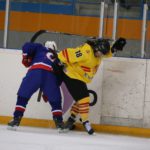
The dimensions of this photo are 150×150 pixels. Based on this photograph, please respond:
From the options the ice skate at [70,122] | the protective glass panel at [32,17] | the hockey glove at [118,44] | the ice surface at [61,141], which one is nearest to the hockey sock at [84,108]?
the ice surface at [61,141]

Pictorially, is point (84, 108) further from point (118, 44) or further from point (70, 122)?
point (118, 44)

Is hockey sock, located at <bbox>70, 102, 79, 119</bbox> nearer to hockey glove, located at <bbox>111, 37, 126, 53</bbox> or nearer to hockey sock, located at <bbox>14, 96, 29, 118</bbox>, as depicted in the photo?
hockey sock, located at <bbox>14, 96, 29, 118</bbox>

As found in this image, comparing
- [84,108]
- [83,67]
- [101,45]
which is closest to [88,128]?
[84,108]

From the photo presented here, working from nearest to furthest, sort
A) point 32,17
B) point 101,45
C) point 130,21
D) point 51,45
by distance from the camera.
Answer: point 101,45 < point 51,45 < point 130,21 < point 32,17

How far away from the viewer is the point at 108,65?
4.45 meters

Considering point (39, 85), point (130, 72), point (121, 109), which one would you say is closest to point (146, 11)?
point (130, 72)

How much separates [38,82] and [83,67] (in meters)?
0.38

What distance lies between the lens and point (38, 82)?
13.5 ft

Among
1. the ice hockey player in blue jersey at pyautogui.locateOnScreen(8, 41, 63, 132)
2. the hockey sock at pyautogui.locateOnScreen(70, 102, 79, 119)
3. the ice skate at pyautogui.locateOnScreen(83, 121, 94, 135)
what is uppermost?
the ice hockey player in blue jersey at pyautogui.locateOnScreen(8, 41, 63, 132)

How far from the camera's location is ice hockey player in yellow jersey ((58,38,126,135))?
13.4 feet

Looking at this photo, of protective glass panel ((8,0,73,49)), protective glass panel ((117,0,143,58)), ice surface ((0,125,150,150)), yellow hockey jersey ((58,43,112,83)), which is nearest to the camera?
ice surface ((0,125,150,150))

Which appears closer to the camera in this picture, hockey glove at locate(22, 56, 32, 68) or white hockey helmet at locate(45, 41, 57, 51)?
hockey glove at locate(22, 56, 32, 68)

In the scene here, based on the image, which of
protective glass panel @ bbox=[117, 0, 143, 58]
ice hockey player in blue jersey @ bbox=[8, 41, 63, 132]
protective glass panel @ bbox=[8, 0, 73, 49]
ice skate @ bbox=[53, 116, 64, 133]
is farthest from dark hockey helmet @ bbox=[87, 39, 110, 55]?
protective glass panel @ bbox=[8, 0, 73, 49]

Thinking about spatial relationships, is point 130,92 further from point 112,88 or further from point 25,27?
point 25,27
